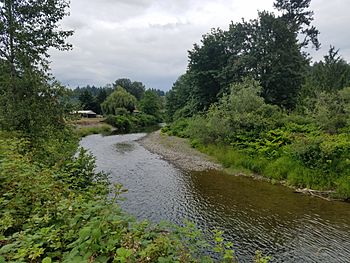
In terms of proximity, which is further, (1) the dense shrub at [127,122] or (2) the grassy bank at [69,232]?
(1) the dense shrub at [127,122]

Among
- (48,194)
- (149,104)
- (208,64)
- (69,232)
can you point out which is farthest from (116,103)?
(69,232)

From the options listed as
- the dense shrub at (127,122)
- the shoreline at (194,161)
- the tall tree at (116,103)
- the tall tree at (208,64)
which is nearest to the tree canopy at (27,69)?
the shoreline at (194,161)

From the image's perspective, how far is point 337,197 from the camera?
1330 cm

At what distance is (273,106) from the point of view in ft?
80.7

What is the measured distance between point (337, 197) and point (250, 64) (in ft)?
69.4

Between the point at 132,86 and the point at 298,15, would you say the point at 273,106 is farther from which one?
the point at 132,86

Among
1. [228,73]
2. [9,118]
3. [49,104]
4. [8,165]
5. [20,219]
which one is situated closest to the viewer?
[20,219]

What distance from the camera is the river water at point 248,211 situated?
886cm

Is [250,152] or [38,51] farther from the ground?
[38,51]

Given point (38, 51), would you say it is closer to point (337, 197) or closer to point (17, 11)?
→ point (17, 11)

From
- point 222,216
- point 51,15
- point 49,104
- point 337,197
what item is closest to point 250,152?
point 337,197

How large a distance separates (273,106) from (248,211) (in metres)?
14.9

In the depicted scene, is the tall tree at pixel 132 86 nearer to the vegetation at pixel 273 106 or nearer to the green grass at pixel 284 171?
the vegetation at pixel 273 106

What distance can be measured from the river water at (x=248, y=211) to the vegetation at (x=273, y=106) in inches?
83.7
